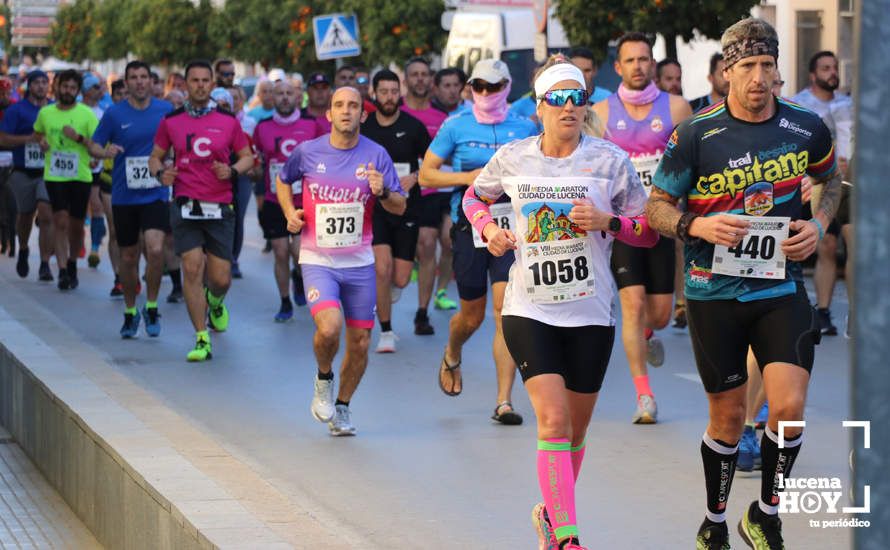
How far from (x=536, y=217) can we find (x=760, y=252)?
0.80 metres

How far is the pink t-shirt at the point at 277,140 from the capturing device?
15.0m

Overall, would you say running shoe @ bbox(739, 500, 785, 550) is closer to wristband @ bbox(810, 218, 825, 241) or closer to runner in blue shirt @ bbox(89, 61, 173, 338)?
wristband @ bbox(810, 218, 825, 241)

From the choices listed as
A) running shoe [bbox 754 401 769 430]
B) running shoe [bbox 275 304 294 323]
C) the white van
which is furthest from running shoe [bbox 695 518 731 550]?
the white van

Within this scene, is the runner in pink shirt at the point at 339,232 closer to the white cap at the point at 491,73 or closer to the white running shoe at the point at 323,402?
the white running shoe at the point at 323,402

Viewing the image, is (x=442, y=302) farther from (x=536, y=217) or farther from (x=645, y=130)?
A: (x=536, y=217)

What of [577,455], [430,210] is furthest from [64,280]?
[577,455]

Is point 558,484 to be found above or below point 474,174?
below

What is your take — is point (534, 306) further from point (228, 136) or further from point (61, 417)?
point (228, 136)

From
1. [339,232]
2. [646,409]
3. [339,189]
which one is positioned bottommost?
[646,409]

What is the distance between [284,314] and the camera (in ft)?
46.8

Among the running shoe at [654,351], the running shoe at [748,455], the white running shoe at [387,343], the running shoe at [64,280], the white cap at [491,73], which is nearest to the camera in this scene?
the running shoe at [748,455]

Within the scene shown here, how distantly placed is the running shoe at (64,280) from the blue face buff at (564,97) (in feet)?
35.7

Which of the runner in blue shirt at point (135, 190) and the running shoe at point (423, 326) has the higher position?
the runner in blue shirt at point (135, 190)

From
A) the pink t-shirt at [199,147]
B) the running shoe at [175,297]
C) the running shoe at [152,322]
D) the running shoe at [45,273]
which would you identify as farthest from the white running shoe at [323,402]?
the running shoe at [45,273]
